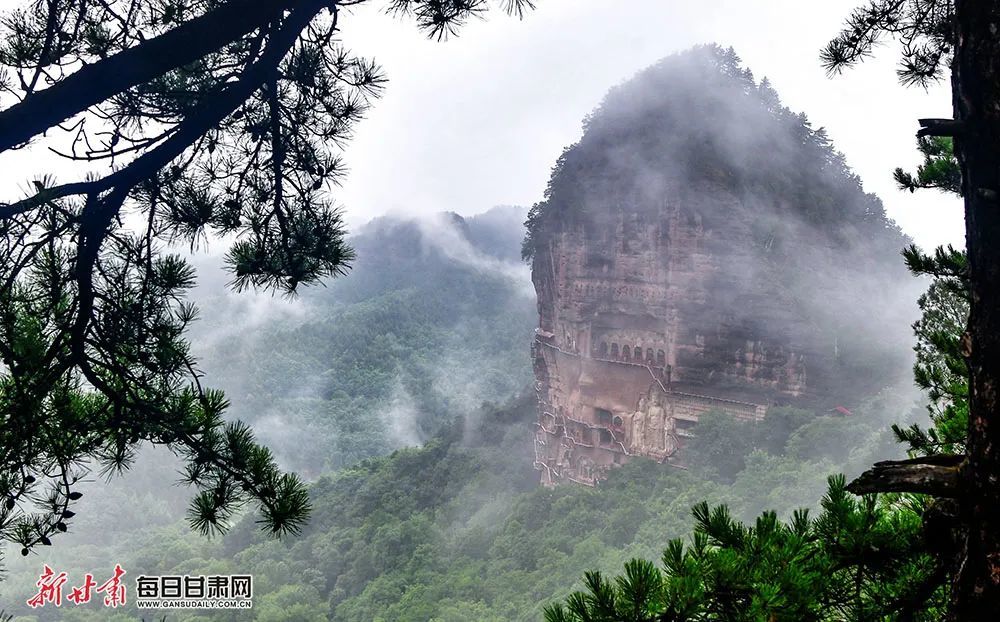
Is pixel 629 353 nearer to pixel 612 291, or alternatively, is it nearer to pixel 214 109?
pixel 612 291

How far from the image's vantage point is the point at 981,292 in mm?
1659

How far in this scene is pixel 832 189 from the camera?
17.8m

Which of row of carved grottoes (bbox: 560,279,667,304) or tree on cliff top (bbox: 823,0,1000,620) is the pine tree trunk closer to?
tree on cliff top (bbox: 823,0,1000,620)

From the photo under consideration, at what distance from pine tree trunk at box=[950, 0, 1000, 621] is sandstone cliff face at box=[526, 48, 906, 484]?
15.5 m

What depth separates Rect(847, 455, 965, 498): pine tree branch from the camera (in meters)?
1.65

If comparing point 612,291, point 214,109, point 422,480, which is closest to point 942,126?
point 214,109

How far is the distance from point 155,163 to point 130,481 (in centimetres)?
3345

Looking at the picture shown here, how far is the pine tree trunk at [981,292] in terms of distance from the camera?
1562mm

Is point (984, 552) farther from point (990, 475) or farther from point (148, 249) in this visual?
point (148, 249)

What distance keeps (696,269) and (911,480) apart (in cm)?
1566

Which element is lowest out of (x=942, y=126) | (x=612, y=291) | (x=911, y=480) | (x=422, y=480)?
(x=422, y=480)

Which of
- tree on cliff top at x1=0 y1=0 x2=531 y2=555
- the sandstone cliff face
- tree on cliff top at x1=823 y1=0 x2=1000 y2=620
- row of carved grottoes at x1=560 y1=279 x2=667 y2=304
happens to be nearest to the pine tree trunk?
tree on cliff top at x1=823 y1=0 x2=1000 y2=620

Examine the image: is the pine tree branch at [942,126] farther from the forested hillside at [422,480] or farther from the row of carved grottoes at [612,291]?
the row of carved grottoes at [612,291]

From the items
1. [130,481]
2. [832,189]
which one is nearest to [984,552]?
[832,189]
